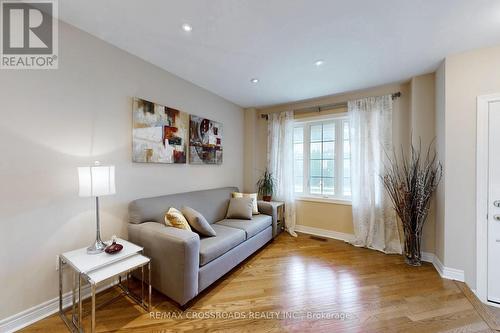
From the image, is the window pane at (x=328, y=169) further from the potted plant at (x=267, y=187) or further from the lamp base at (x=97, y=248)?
the lamp base at (x=97, y=248)

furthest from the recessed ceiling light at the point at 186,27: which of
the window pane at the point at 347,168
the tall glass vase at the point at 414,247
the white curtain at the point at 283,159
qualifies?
the tall glass vase at the point at 414,247

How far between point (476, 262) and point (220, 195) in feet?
10.4

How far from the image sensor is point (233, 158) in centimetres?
394

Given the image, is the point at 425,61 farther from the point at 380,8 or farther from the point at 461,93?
the point at 380,8

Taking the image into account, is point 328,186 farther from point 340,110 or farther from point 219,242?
point 219,242

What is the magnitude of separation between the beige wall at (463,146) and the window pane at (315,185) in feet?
5.59

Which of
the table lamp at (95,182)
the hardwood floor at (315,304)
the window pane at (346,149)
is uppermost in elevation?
the window pane at (346,149)

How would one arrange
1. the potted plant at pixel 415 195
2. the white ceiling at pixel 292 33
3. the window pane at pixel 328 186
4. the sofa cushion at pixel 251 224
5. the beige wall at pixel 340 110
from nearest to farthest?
the white ceiling at pixel 292 33, the potted plant at pixel 415 195, the sofa cushion at pixel 251 224, the beige wall at pixel 340 110, the window pane at pixel 328 186

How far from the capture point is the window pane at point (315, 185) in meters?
3.70

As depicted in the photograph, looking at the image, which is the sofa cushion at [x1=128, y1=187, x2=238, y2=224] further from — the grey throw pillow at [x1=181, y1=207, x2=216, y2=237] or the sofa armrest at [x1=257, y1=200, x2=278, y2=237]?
the sofa armrest at [x1=257, y1=200, x2=278, y2=237]

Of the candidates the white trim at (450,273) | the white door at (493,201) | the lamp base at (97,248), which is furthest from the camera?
the white trim at (450,273)

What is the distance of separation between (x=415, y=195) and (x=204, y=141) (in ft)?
9.93

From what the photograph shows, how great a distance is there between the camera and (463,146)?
2197 mm
